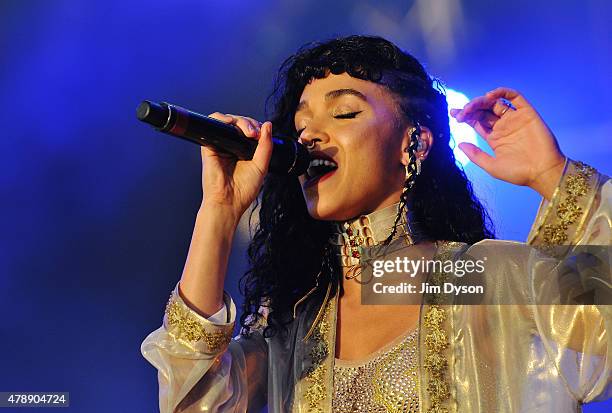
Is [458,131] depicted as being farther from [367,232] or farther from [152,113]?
[152,113]

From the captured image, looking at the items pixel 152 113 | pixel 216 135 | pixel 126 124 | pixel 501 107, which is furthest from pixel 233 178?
pixel 126 124

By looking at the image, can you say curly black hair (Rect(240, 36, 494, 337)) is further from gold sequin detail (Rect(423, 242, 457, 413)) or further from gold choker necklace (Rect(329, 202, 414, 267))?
gold sequin detail (Rect(423, 242, 457, 413))

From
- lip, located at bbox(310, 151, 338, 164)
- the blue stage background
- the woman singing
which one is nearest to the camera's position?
the woman singing

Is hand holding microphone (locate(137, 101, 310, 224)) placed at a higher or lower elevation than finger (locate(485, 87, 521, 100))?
lower

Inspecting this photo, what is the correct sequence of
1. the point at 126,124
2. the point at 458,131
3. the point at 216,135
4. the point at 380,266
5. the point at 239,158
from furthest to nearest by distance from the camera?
the point at 126,124
the point at 458,131
the point at 380,266
the point at 239,158
the point at 216,135

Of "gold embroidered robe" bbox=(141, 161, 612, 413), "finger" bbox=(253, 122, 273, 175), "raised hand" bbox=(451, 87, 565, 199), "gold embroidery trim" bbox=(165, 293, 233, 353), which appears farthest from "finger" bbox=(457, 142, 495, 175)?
"gold embroidery trim" bbox=(165, 293, 233, 353)

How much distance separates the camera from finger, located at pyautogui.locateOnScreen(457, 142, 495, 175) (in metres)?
1.30

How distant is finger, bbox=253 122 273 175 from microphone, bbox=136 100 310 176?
1cm

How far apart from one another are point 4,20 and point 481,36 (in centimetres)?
128

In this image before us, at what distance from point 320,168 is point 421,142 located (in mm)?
251

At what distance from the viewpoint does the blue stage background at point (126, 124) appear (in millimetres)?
1735

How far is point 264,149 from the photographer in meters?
1.32

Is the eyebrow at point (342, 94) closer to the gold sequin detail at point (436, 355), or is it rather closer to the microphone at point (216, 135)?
the microphone at point (216, 135)

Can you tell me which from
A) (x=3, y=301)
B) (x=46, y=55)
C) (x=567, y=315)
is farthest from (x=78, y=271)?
(x=567, y=315)
